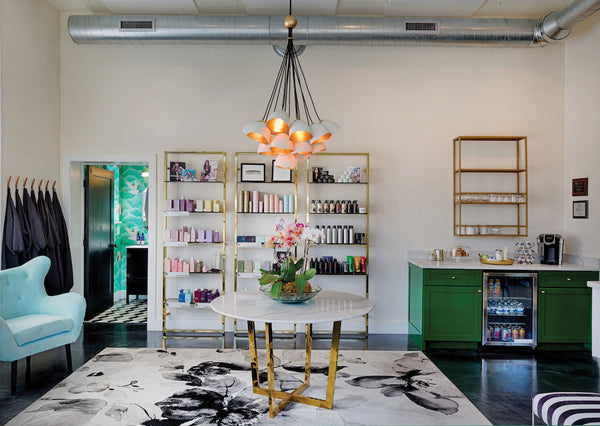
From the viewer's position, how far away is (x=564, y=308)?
4.75 meters

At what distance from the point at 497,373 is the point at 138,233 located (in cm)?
641

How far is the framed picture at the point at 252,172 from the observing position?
17.3ft

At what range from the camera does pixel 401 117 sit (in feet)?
17.9

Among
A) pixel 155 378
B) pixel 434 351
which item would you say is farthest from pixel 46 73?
pixel 434 351

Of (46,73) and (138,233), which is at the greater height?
(46,73)

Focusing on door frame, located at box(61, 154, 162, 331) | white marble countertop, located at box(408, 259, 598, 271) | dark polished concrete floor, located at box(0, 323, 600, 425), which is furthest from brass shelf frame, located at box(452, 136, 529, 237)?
door frame, located at box(61, 154, 162, 331)

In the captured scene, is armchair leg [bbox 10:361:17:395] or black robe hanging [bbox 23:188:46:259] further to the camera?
black robe hanging [bbox 23:188:46:259]

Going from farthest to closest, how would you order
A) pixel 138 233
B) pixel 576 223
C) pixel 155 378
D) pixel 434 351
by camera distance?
1. pixel 138 233
2. pixel 576 223
3. pixel 434 351
4. pixel 155 378

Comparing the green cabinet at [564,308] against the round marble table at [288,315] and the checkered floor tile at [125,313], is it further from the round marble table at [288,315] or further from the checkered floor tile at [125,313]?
A: the checkered floor tile at [125,313]

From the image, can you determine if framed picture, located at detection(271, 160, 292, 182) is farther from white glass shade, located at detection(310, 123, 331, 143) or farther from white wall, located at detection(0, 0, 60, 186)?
white wall, located at detection(0, 0, 60, 186)

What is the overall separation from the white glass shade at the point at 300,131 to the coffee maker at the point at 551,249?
11.9 ft

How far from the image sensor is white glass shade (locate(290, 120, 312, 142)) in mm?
2990

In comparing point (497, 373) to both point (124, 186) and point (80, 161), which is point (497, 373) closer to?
point (80, 161)

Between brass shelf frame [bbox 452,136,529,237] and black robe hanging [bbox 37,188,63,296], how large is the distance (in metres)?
4.99
